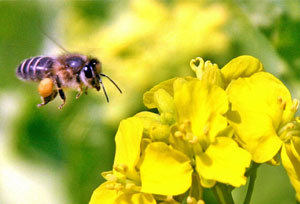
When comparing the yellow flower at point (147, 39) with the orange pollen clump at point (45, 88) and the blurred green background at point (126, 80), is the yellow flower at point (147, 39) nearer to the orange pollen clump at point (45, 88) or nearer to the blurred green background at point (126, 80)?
the blurred green background at point (126, 80)

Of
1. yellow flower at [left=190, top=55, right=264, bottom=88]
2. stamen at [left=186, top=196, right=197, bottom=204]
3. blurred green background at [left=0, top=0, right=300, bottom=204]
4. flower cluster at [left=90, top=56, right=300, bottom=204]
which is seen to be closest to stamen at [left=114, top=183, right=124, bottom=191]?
flower cluster at [left=90, top=56, right=300, bottom=204]

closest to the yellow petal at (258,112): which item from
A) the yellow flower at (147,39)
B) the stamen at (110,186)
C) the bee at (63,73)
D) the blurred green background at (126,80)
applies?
the stamen at (110,186)

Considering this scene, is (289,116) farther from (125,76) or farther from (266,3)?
(266,3)

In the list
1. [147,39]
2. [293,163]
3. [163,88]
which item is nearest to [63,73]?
[163,88]

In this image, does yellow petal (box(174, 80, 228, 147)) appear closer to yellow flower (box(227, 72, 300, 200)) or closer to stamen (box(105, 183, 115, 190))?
yellow flower (box(227, 72, 300, 200))

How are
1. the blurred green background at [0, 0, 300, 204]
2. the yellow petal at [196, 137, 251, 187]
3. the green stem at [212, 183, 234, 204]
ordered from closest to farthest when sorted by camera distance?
the yellow petal at [196, 137, 251, 187], the green stem at [212, 183, 234, 204], the blurred green background at [0, 0, 300, 204]

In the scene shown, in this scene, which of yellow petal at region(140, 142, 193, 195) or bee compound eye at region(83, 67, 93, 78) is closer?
yellow petal at region(140, 142, 193, 195)
